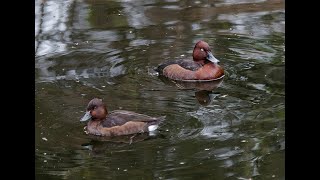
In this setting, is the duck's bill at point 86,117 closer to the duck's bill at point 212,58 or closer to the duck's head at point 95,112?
the duck's head at point 95,112

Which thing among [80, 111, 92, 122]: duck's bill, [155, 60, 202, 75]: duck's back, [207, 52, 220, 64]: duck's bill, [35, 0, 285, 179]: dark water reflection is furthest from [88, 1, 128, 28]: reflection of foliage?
[80, 111, 92, 122]: duck's bill

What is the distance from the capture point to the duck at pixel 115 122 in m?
8.13

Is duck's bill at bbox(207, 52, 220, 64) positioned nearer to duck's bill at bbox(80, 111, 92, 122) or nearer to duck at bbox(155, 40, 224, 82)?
duck at bbox(155, 40, 224, 82)

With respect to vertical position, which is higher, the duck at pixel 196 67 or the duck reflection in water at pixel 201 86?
the duck at pixel 196 67

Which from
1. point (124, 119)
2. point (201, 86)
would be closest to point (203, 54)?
point (201, 86)

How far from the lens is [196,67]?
1054cm

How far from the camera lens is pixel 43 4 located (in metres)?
14.3

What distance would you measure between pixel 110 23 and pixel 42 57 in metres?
2.17

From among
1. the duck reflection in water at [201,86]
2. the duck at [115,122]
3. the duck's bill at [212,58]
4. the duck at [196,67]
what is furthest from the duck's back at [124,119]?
the duck's bill at [212,58]

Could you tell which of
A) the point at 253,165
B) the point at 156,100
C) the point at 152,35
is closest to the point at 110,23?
the point at 152,35

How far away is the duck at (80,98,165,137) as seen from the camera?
813 cm

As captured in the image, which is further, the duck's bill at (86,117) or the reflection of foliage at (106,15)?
the reflection of foliage at (106,15)
